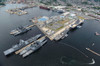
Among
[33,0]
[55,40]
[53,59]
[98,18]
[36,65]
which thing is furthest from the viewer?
[33,0]

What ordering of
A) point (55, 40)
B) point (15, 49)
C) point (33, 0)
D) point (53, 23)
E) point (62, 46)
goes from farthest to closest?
1. point (33, 0)
2. point (53, 23)
3. point (55, 40)
4. point (62, 46)
5. point (15, 49)

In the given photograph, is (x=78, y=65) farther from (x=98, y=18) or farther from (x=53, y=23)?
(x=98, y=18)

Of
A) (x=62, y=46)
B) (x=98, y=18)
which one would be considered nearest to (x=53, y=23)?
(x=62, y=46)

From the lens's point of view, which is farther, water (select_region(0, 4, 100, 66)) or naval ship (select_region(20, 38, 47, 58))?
→ naval ship (select_region(20, 38, 47, 58))

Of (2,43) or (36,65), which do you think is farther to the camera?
(2,43)

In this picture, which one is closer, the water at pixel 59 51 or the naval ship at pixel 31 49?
the water at pixel 59 51

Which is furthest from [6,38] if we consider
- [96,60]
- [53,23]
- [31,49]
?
[96,60]

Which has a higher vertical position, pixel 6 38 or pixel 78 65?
pixel 6 38

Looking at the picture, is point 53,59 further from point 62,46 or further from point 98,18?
point 98,18

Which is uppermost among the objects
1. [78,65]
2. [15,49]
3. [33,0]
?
[33,0]

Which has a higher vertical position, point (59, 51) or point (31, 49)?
point (31, 49)
